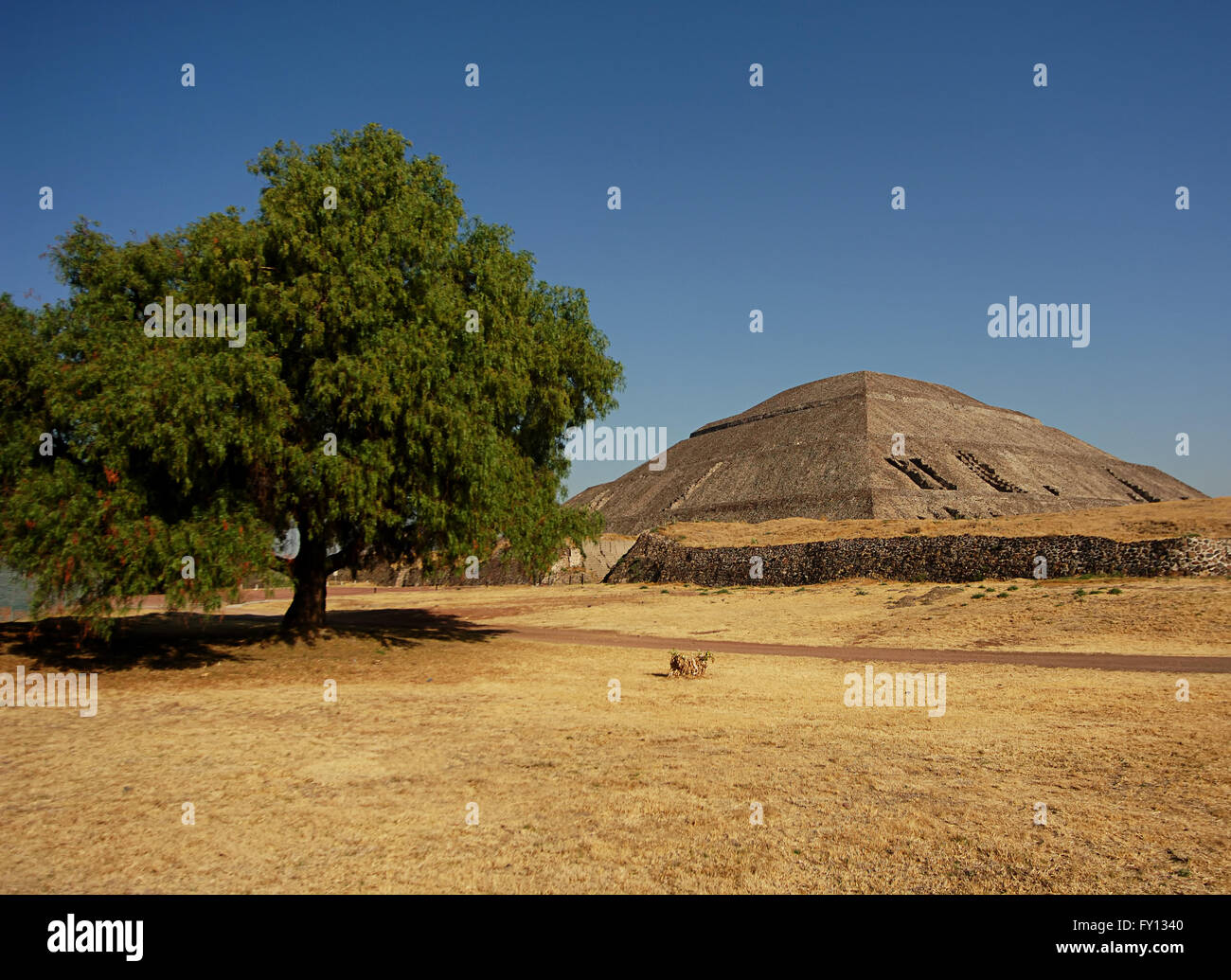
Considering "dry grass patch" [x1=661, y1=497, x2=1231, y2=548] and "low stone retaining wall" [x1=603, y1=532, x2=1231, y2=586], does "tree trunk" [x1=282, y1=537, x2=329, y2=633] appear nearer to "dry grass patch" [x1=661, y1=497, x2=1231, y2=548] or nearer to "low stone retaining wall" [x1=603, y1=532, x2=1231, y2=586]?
"low stone retaining wall" [x1=603, y1=532, x2=1231, y2=586]

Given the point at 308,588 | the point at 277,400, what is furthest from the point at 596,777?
the point at 308,588

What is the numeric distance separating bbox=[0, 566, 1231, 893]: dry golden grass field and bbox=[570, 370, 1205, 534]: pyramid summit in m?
61.7

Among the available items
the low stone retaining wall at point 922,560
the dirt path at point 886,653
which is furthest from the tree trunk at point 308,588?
the low stone retaining wall at point 922,560

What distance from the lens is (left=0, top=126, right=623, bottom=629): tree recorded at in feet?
50.5

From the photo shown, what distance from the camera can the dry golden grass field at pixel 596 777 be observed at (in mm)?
6340

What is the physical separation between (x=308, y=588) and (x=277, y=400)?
7059 millimetres

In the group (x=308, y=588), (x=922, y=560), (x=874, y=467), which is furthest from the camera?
(x=874, y=467)

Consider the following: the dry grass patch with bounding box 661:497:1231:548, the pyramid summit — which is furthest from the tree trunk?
the pyramid summit

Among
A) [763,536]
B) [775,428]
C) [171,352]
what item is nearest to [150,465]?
[171,352]

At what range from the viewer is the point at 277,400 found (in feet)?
55.0

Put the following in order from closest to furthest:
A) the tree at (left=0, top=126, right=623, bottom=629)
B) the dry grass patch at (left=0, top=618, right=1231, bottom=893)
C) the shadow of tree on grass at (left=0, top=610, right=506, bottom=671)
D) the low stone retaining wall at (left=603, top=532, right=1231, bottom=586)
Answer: the dry grass patch at (left=0, top=618, right=1231, bottom=893) → the tree at (left=0, top=126, right=623, bottom=629) → the shadow of tree on grass at (left=0, top=610, right=506, bottom=671) → the low stone retaining wall at (left=603, top=532, right=1231, bottom=586)

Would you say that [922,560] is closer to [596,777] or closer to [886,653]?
[886,653]
